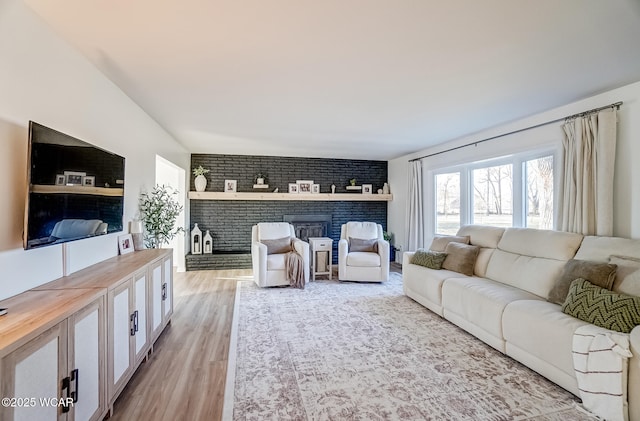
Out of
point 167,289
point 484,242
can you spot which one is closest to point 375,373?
point 167,289

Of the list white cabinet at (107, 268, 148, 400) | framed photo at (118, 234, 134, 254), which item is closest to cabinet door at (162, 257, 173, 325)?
framed photo at (118, 234, 134, 254)

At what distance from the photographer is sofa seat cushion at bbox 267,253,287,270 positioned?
14.7ft

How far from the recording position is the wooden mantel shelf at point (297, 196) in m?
5.83

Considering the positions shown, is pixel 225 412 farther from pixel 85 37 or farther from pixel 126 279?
pixel 85 37

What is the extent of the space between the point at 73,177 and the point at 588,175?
164 inches

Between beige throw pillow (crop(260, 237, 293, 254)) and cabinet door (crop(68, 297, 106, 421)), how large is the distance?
3232 mm

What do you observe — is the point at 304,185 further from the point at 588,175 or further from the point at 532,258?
the point at 588,175

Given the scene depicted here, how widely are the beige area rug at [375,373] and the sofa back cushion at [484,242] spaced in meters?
0.80

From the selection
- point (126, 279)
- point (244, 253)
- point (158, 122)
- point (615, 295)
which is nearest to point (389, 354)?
point (615, 295)

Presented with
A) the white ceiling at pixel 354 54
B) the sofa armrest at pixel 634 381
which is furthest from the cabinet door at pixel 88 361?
the sofa armrest at pixel 634 381

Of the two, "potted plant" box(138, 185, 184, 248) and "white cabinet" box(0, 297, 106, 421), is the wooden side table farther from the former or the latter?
"white cabinet" box(0, 297, 106, 421)

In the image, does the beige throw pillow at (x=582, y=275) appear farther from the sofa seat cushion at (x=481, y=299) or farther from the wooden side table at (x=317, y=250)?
the wooden side table at (x=317, y=250)

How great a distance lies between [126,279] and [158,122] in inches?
100

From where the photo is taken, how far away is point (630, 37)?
1877mm
